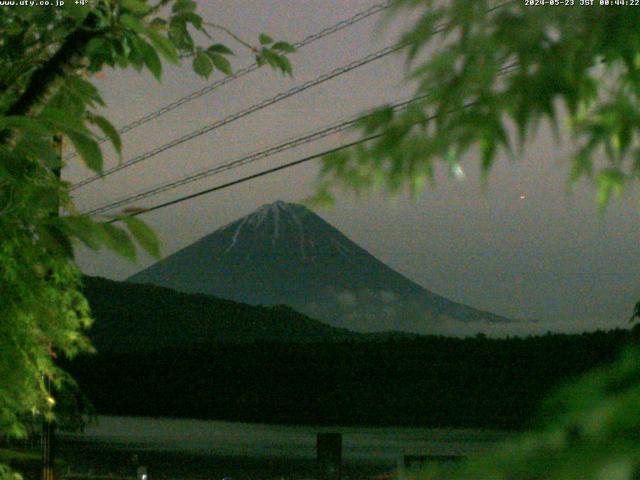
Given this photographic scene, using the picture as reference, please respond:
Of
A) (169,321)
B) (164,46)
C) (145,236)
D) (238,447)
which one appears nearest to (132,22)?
(164,46)

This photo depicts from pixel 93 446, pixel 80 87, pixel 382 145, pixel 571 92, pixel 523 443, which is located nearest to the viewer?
pixel 523 443

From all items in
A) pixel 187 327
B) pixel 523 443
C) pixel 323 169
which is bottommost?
pixel 523 443

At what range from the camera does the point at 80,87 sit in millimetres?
2561

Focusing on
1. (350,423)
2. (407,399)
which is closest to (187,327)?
(350,423)

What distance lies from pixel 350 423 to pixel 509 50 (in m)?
42.0

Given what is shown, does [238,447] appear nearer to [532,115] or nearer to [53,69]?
[53,69]

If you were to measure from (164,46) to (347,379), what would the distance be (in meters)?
34.8

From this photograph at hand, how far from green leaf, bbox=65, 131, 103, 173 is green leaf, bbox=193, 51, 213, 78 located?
963 mm

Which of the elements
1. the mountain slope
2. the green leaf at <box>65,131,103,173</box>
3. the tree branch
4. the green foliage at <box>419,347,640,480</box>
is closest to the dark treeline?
the mountain slope

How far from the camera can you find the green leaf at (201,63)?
2.80m

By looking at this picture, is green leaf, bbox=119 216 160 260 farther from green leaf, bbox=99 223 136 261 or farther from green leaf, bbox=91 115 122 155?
green leaf, bbox=91 115 122 155

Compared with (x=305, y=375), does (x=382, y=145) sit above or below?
below

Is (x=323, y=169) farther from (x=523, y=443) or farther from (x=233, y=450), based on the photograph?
(x=233, y=450)

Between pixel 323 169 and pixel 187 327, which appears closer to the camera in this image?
pixel 323 169
